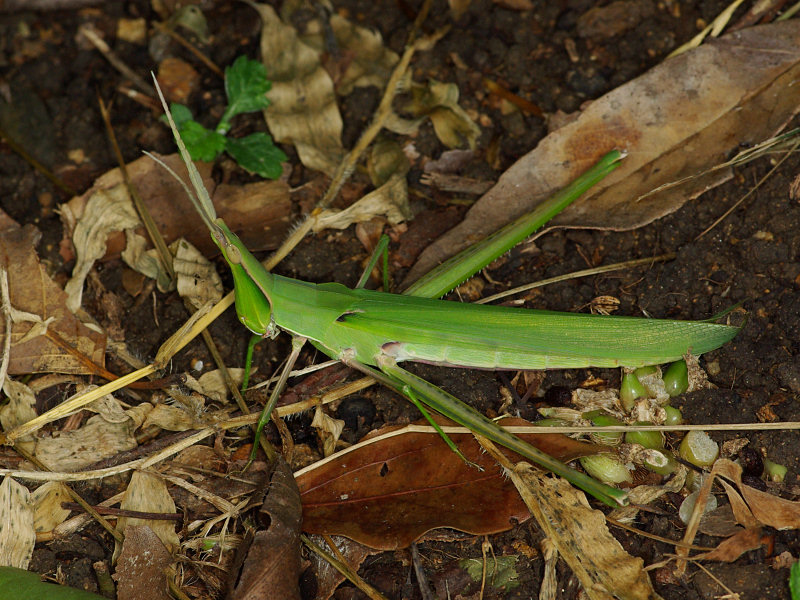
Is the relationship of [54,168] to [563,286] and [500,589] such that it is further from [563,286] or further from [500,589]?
[500,589]

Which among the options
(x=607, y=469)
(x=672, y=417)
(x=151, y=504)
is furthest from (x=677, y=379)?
(x=151, y=504)

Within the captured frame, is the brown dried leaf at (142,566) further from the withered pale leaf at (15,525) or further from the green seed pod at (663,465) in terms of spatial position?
the green seed pod at (663,465)

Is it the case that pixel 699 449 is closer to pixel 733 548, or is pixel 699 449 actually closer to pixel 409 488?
pixel 733 548

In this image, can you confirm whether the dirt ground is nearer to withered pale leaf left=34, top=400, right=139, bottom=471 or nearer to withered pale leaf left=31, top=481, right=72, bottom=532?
withered pale leaf left=31, top=481, right=72, bottom=532

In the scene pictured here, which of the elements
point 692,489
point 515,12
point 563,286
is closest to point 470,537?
point 692,489

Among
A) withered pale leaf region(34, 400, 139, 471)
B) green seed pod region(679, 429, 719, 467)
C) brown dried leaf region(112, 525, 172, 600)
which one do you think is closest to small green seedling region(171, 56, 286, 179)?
withered pale leaf region(34, 400, 139, 471)

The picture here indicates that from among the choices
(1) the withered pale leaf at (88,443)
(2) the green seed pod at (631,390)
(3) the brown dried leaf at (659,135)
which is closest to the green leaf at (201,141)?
(3) the brown dried leaf at (659,135)
